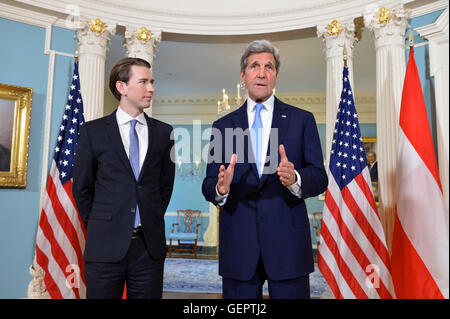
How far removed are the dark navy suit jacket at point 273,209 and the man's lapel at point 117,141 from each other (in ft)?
1.48

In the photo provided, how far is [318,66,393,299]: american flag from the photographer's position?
12.3 feet

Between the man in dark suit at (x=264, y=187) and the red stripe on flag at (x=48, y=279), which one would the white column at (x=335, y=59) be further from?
the red stripe on flag at (x=48, y=279)

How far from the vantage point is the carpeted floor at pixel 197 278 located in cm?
605

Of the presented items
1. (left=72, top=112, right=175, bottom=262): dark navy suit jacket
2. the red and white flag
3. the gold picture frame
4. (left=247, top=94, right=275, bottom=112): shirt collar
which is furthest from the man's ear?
the gold picture frame

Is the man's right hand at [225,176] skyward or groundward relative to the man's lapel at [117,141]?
groundward

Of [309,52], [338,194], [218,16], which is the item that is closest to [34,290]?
[338,194]

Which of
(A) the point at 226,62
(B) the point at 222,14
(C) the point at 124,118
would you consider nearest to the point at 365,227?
(C) the point at 124,118

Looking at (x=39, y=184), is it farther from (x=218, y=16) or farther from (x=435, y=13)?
(x=435, y=13)

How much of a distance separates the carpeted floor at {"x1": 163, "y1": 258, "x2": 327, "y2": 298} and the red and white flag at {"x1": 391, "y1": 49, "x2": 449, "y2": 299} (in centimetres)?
284

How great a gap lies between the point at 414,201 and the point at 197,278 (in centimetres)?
475

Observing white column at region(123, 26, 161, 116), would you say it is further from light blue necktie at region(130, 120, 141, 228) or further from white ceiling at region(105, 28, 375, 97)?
light blue necktie at region(130, 120, 141, 228)

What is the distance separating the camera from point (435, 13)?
13.8ft

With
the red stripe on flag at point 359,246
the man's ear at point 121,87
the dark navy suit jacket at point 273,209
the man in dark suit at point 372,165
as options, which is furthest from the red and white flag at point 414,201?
the man in dark suit at point 372,165
